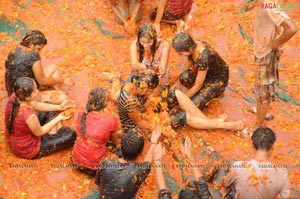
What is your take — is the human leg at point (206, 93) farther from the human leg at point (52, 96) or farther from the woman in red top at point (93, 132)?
the human leg at point (52, 96)

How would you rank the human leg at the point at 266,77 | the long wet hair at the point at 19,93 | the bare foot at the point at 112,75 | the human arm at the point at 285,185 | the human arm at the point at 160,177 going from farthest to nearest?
the bare foot at the point at 112,75 → the human leg at the point at 266,77 → the long wet hair at the point at 19,93 → the human arm at the point at 160,177 → the human arm at the point at 285,185

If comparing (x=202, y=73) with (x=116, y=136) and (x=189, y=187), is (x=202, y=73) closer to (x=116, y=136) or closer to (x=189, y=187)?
(x=116, y=136)

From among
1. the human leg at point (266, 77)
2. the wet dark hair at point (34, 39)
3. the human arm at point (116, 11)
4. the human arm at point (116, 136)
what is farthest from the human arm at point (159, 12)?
the human arm at point (116, 136)

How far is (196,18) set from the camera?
9125 mm

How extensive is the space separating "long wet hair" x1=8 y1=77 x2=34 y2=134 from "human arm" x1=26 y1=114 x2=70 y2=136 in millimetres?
210

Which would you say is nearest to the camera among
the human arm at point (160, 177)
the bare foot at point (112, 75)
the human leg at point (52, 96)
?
the human arm at point (160, 177)

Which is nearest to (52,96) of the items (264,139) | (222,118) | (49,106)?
(49,106)

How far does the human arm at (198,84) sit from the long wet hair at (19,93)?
7.88ft

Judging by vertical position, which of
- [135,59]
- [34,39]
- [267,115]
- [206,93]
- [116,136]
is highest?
[34,39]

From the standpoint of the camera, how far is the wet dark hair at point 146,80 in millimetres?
6363

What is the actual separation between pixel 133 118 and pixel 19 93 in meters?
1.58

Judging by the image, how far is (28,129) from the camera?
599 centimetres

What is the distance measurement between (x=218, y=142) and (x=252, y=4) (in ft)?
12.3

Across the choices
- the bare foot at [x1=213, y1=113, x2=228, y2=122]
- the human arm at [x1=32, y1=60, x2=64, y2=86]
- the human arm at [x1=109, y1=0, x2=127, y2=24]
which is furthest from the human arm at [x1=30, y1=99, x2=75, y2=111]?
the human arm at [x1=109, y1=0, x2=127, y2=24]
